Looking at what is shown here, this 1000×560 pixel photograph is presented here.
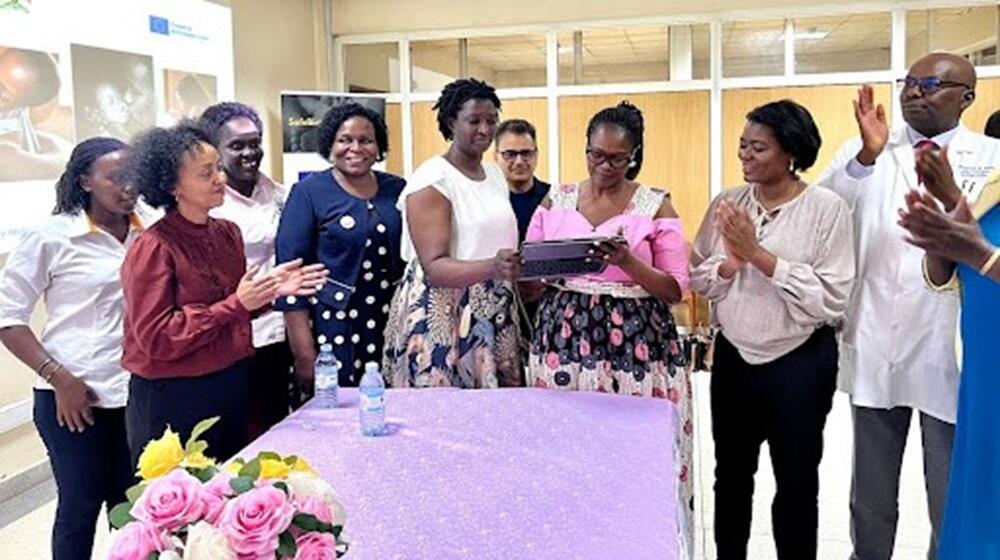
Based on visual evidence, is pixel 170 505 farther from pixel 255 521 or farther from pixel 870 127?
pixel 870 127

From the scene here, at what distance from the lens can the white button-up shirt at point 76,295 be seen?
2352 mm

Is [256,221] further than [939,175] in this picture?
Yes

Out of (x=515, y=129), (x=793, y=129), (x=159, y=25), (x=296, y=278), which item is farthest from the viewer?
(x=159, y=25)

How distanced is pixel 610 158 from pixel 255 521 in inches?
60.7

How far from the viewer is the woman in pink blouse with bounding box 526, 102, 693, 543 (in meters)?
2.31

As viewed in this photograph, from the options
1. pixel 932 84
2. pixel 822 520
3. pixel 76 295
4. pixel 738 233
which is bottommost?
pixel 822 520

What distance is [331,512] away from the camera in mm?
1166

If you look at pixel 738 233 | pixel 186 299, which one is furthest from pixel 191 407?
pixel 738 233

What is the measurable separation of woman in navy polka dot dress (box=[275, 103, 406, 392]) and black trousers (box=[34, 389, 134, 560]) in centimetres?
60

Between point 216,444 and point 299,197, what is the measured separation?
31.6 inches

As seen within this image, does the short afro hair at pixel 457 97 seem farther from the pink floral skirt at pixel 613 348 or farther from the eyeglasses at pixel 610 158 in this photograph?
the pink floral skirt at pixel 613 348

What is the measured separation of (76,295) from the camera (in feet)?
7.89

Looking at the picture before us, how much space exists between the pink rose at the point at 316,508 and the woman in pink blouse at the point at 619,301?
4.19 ft

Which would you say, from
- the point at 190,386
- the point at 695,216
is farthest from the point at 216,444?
the point at 695,216
